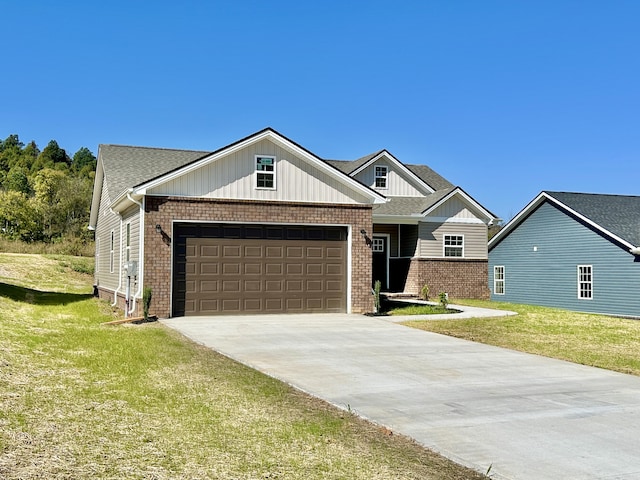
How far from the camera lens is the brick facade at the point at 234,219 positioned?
17906 mm

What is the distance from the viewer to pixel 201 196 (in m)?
18.5

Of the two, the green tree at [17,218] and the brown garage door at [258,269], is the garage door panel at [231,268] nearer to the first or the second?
the brown garage door at [258,269]

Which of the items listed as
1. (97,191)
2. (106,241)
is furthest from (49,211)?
(106,241)

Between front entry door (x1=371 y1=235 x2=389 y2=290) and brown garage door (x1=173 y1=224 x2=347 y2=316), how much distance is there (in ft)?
29.8

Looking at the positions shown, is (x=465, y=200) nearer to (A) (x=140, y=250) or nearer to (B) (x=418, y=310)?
(B) (x=418, y=310)

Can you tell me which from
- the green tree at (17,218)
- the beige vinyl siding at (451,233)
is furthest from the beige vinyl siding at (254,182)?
the green tree at (17,218)

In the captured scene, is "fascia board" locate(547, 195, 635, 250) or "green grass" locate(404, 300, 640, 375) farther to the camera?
"fascia board" locate(547, 195, 635, 250)

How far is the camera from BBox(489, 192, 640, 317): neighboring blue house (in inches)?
948

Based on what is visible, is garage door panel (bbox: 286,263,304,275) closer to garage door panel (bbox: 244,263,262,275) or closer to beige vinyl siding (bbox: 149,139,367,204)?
garage door panel (bbox: 244,263,262,275)

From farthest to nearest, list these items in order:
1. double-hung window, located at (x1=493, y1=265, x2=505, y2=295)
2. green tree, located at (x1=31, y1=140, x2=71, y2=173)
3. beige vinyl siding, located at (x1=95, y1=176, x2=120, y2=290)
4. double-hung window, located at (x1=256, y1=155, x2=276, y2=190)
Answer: green tree, located at (x1=31, y1=140, x2=71, y2=173) → double-hung window, located at (x1=493, y1=265, x2=505, y2=295) → beige vinyl siding, located at (x1=95, y1=176, x2=120, y2=290) → double-hung window, located at (x1=256, y1=155, x2=276, y2=190)

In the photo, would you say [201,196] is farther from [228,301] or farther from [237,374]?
[237,374]

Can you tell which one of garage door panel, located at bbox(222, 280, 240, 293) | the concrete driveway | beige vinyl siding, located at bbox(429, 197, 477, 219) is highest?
beige vinyl siding, located at bbox(429, 197, 477, 219)

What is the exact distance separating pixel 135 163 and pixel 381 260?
11.5 metres

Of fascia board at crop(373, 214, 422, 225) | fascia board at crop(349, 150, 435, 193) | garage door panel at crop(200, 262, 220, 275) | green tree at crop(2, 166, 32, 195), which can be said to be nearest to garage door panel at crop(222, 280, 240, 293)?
garage door panel at crop(200, 262, 220, 275)
